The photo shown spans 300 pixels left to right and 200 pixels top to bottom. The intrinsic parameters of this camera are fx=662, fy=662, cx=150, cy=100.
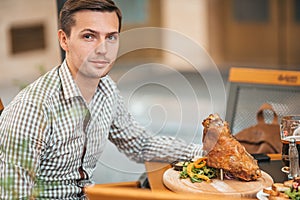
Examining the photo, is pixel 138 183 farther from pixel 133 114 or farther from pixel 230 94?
pixel 230 94

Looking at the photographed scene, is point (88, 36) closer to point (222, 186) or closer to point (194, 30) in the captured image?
point (222, 186)

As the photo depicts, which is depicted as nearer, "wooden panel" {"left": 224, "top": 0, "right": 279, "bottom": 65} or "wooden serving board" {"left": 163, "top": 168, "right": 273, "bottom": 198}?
"wooden serving board" {"left": 163, "top": 168, "right": 273, "bottom": 198}

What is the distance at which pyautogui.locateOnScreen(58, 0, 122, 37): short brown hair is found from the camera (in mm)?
1973

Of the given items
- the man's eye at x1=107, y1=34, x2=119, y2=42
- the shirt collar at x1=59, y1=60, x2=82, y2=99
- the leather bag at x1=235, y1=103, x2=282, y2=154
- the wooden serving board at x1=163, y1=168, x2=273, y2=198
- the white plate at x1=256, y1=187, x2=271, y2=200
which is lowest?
the white plate at x1=256, y1=187, x2=271, y2=200

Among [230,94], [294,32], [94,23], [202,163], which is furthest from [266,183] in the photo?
[294,32]

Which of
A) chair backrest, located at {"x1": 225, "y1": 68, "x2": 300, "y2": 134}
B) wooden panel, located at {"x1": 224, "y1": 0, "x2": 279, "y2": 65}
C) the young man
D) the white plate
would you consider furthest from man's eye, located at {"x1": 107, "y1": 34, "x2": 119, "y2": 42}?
wooden panel, located at {"x1": 224, "y1": 0, "x2": 279, "y2": 65}

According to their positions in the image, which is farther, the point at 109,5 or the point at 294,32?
the point at 294,32

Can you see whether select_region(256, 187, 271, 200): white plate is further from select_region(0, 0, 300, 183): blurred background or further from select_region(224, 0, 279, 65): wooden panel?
select_region(224, 0, 279, 65): wooden panel

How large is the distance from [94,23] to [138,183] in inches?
28.2

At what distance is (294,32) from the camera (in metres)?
7.15

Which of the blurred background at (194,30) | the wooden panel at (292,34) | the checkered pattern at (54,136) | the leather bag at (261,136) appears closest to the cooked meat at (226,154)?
the checkered pattern at (54,136)

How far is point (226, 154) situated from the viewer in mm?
1949

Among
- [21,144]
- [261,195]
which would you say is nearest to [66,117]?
[21,144]

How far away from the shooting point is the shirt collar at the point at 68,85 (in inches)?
80.7
